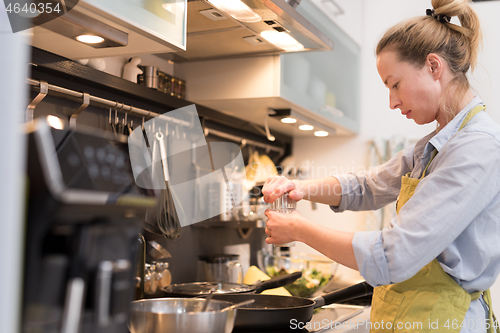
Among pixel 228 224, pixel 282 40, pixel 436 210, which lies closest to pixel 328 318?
pixel 228 224

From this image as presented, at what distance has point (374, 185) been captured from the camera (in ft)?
3.82

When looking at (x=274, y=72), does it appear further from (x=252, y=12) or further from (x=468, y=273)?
(x=468, y=273)

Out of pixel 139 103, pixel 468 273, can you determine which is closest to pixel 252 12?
pixel 139 103

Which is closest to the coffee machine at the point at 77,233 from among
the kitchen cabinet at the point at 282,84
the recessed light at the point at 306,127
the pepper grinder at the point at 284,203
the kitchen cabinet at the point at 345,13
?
the pepper grinder at the point at 284,203

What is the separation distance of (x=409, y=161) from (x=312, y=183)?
24cm

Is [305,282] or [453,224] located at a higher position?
[453,224]

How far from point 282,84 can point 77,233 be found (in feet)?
3.46

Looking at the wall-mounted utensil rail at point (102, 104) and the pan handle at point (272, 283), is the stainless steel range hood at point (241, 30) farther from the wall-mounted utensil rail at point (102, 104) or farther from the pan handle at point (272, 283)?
the pan handle at point (272, 283)

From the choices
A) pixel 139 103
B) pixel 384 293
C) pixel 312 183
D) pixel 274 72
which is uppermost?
pixel 274 72

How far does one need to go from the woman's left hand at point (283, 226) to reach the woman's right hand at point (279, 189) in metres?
0.06

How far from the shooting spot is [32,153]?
449mm

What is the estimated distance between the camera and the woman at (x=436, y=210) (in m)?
0.78

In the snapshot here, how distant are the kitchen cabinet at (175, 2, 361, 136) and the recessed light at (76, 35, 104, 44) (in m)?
0.63

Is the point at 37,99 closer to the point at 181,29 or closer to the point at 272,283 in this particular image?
the point at 181,29
